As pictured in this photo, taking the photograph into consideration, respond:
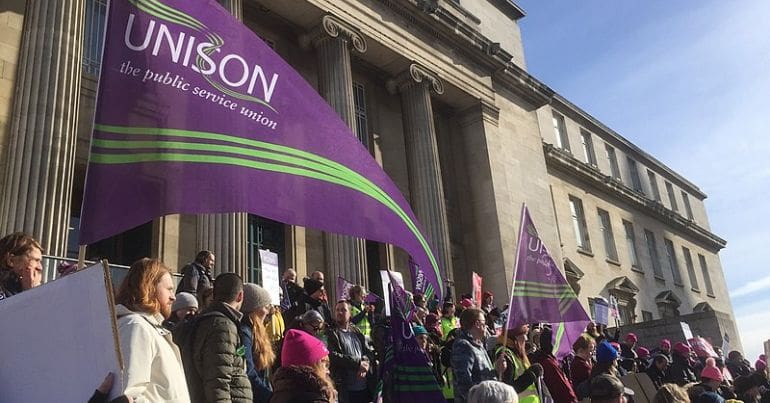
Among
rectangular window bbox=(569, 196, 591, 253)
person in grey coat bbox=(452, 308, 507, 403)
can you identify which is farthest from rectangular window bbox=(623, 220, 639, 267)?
person in grey coat bbox=(452, 308, 507, 403)

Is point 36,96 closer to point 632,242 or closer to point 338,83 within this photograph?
point 338,83

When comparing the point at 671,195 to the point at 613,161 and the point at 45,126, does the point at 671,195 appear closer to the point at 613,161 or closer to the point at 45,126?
the point at 613,161

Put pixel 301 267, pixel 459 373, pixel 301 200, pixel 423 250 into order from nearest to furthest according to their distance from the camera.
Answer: pixel 301 200, pixel 423 250, pixel 459 373, pixel 301 267

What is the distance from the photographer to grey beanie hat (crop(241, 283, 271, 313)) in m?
4.45

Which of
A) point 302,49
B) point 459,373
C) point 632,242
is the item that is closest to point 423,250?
point 459,373

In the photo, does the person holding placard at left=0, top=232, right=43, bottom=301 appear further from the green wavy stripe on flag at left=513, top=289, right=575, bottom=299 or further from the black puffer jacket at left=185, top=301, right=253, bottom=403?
the green wavy stripe on flag at left=513, top=289, right=575, bottom=299

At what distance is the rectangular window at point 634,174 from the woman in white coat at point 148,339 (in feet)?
127

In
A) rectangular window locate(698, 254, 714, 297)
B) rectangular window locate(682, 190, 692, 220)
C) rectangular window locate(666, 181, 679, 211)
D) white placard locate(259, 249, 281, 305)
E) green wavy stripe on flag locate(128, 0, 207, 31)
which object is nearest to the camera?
green wavy stripe on flag locate(128, 0, 207, 31)

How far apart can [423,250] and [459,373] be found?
4.73 feet

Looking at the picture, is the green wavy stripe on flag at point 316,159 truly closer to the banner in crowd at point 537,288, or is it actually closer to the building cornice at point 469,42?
the banner in crowd at point 537,288

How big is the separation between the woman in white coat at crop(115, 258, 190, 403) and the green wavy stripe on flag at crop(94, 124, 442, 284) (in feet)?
3.78

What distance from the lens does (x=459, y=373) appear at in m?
5.49

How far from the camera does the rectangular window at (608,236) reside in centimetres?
3141

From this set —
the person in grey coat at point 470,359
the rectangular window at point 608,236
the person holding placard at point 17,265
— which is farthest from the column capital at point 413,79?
the rectangular window at point 608,236
